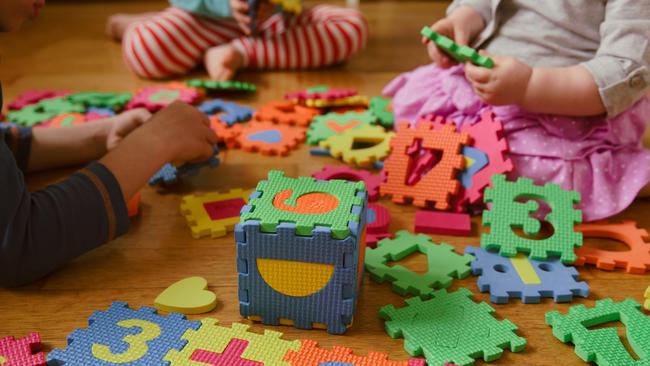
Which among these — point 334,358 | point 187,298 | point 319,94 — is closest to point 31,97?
point 319,94

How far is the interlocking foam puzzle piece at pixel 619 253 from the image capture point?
3.14ft

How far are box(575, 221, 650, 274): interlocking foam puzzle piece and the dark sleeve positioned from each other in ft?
2.26

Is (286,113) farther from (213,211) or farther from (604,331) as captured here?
(604,331)

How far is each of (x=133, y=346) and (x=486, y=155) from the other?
0.66 m

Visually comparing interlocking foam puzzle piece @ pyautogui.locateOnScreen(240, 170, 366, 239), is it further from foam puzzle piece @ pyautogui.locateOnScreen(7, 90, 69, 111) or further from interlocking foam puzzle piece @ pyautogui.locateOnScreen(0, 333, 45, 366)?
foam puzzle piece @ pyautogui.locateOnScreen(7, 90, 69, 111)

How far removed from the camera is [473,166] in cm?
113

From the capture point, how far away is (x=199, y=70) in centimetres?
183

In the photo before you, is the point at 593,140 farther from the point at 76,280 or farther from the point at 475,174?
the point at 76,280

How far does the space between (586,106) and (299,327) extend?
603 mm

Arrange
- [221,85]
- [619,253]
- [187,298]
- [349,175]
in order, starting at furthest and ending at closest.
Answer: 1. [221,85]
2. [349,175]
3. [619,253]
4. [187,298]

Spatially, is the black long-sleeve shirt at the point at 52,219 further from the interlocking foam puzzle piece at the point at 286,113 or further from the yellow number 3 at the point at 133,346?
the interlocking foam puzzle piece at the point at 286,113

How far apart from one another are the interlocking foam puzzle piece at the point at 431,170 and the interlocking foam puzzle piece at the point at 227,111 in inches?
16.3

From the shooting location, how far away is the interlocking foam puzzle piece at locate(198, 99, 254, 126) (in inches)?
56.8

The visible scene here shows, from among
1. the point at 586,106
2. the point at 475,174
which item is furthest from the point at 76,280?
the point at 586,106
